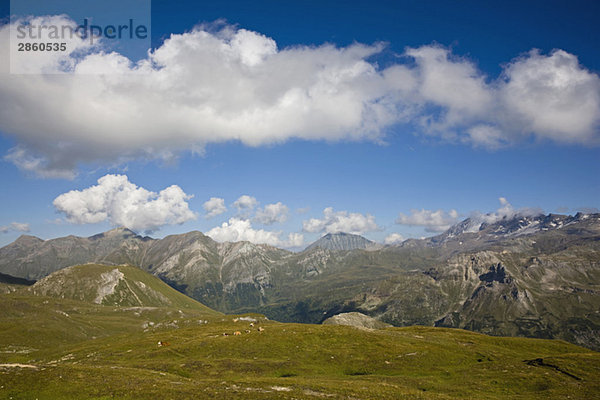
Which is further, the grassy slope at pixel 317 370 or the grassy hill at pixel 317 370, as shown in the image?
the grassy slope at pixel 317 370

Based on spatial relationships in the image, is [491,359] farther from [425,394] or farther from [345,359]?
[425,394]

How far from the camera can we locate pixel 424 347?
83500mm

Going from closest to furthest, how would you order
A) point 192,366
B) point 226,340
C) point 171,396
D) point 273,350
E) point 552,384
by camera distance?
point 171,396, point 552,384, point 192,366, point 273,350, point 226,340

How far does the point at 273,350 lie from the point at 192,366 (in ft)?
69.3

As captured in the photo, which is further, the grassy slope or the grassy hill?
the grassy slope

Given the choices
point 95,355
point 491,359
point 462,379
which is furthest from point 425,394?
point 95,355

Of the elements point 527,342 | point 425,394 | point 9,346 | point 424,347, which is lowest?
point 9,346

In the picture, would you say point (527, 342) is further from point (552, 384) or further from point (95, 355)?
point (95, 355)

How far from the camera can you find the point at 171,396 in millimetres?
38938

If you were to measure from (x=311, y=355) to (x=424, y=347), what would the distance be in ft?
94.4

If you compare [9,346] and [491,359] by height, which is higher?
[491,359]

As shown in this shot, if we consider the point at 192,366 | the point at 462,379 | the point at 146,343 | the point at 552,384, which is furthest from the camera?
the point at 146,343

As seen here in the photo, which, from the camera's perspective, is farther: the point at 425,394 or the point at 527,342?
the point at 527,342

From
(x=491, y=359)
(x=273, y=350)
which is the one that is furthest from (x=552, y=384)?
(x=273, y=350)
